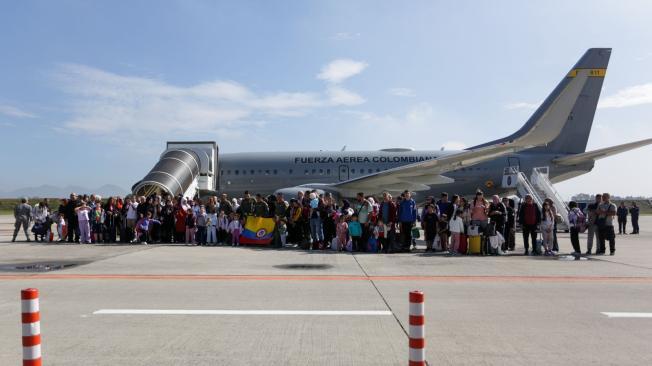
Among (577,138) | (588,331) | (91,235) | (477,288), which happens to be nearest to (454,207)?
(477,288)

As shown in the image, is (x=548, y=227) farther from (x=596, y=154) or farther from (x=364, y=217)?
(x=596, y=154)

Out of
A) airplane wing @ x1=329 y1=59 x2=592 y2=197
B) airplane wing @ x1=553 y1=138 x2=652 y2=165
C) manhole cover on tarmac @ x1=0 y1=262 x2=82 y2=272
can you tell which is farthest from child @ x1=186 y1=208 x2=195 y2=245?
airplane wing @ x1=553 y1=138 x2=652 y2=165

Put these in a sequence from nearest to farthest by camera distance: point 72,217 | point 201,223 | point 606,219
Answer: point 606,219 → point 201,223 → point 72,217

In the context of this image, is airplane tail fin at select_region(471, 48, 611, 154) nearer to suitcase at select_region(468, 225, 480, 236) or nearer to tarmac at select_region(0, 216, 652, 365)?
suitcase at select_region(468, 225, 480, 236)

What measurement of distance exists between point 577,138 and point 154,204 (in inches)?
775

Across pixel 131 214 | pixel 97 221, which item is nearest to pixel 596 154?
pixel 131 214

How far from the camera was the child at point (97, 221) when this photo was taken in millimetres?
15484

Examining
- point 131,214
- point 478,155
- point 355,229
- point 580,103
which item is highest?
point 580,103

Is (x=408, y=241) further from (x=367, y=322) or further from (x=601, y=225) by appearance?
(x=367, y=322)

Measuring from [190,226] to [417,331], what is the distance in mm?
12731

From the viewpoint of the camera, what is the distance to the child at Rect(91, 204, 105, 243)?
50.8ft

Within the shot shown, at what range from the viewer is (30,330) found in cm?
348

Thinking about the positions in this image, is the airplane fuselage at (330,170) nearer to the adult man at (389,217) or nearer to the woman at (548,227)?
the adult man at (389,217)

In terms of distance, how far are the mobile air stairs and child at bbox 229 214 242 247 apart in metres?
10.5
